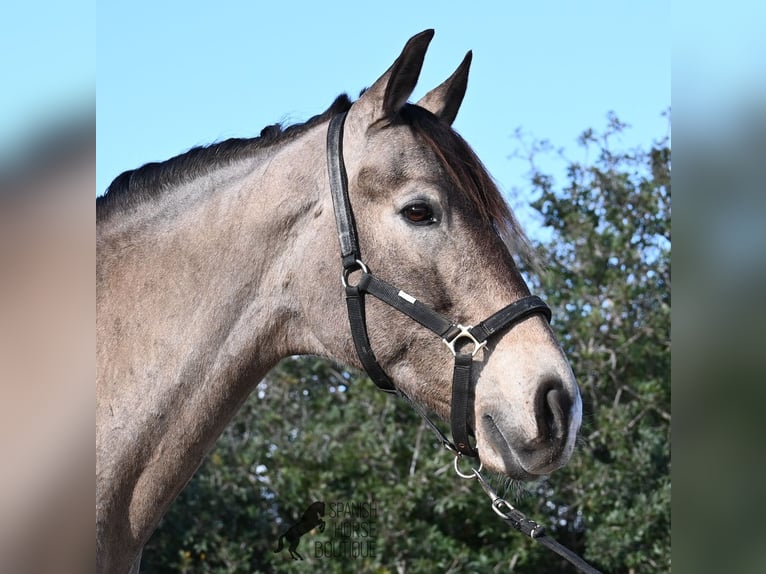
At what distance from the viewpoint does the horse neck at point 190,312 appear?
224 cm

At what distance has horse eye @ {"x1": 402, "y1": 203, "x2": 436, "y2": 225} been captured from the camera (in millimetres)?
2338

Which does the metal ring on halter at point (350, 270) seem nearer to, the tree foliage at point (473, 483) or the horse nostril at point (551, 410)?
the horse nostril at point (551, 410)

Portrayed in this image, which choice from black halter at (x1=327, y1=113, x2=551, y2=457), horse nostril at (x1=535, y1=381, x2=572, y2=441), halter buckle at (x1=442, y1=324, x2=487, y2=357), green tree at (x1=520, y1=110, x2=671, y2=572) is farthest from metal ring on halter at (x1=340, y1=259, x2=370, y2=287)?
green tree at (x1=520, y1=110, x2=671, y2=572)

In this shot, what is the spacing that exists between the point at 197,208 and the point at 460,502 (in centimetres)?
424

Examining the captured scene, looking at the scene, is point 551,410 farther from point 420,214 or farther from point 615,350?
point 615,350

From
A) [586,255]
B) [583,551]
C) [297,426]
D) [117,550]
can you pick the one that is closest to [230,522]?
[297,426]

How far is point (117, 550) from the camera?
2.19 meters

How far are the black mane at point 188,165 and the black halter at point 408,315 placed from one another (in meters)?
0.21

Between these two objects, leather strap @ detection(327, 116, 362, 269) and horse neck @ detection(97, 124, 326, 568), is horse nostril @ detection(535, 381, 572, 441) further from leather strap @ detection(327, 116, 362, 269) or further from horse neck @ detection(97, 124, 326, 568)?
horse neck @ detection(97, 124, 326, 568)

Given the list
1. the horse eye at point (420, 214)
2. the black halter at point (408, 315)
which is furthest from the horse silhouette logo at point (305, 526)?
the horse eye at point (420, 214)

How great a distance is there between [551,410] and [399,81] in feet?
3.48

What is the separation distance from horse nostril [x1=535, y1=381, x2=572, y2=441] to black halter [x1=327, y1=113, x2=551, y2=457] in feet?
0.68

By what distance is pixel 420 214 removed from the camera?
234cm
